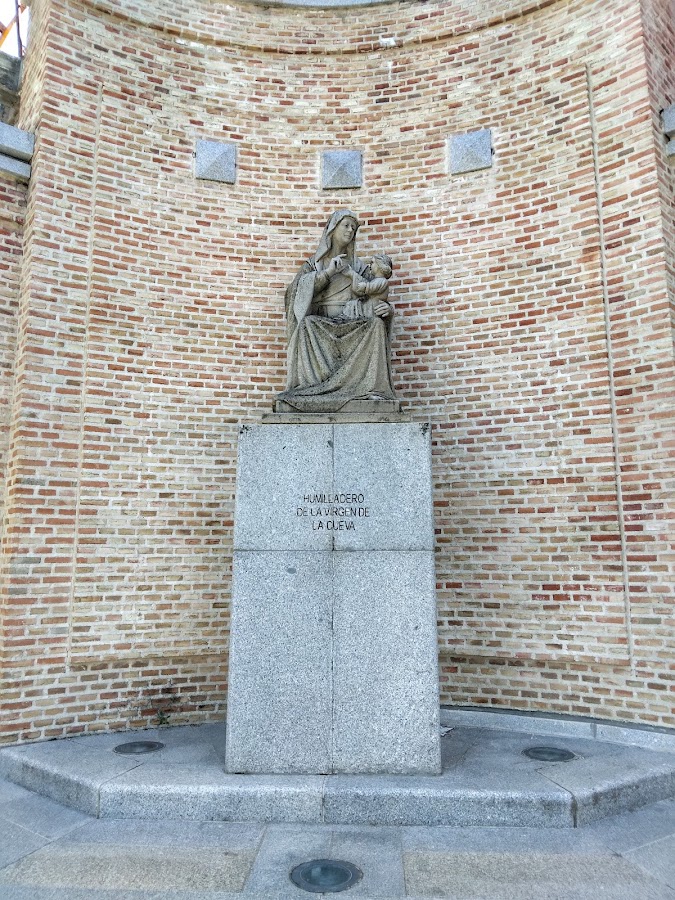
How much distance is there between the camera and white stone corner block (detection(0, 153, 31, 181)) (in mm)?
5738

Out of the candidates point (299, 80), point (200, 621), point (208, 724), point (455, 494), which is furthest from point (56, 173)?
point (208, 724)

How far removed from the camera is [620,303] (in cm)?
548

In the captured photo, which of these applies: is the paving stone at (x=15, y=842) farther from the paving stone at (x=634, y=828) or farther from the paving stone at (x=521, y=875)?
the paving stone at (x=634, y=828)

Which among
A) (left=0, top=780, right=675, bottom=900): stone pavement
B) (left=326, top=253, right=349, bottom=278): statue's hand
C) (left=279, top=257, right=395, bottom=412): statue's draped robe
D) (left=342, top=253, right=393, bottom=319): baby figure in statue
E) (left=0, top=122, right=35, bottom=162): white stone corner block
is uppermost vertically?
(left=0, top=122, right=35, bottom=162): white stone corner block

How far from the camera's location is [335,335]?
16.6ft

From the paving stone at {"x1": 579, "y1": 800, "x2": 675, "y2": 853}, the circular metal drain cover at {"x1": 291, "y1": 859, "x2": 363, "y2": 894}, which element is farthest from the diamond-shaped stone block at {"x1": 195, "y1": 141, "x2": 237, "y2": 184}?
the paving stone at {"x1": 579, "y1": 800, "x2": 675, "y2": 853}

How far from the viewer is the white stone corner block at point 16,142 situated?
18.7 feet

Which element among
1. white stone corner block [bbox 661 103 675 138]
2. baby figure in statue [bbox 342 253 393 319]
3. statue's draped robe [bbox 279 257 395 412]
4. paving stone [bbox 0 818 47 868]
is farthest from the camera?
white stone corner block [bbox 661 103 675 138]

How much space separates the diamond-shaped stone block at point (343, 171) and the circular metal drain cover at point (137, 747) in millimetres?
5405

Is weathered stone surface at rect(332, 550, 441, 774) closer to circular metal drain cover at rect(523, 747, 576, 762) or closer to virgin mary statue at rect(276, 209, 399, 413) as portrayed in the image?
circular metal drain cover at rect(523, 747, 576, 762)

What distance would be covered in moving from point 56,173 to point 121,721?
16.0 ft

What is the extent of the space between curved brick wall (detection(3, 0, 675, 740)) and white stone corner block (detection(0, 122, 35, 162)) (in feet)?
0.76

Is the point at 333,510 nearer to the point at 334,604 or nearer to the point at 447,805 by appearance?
the point at 334,604

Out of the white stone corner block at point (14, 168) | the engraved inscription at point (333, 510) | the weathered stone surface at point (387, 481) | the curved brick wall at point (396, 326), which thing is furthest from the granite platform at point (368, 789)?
the white stone corner block at point (14, 168)
